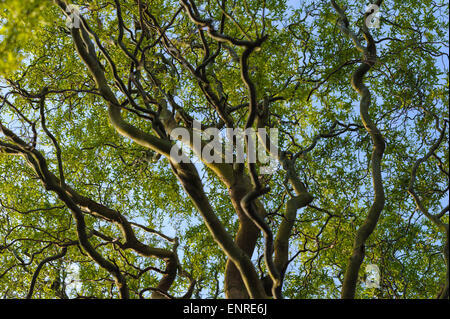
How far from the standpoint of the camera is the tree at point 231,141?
654cm

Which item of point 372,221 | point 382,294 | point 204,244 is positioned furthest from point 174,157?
point 382,294

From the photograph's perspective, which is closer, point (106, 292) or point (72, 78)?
point (72, 78)

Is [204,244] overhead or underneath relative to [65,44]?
underneath

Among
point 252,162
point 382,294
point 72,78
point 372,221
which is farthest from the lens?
point 72,78

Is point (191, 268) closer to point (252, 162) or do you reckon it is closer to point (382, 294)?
point (382, 294)

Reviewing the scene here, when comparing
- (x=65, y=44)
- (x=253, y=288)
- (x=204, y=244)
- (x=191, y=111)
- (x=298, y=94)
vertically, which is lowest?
(x=253, y=288)

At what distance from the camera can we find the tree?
21.4ft

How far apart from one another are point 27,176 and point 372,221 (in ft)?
25.7

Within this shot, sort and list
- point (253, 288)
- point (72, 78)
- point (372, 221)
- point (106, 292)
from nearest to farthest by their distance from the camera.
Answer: point (253, 288)
point (372, 221)
point (72, 78)
point (106, 292)

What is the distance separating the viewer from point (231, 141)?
757 centimetres

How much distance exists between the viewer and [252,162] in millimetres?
4668

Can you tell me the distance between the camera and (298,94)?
19.8 ft

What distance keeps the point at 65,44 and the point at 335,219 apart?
22.6 ft

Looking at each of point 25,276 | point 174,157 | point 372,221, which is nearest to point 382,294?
point 372,221
